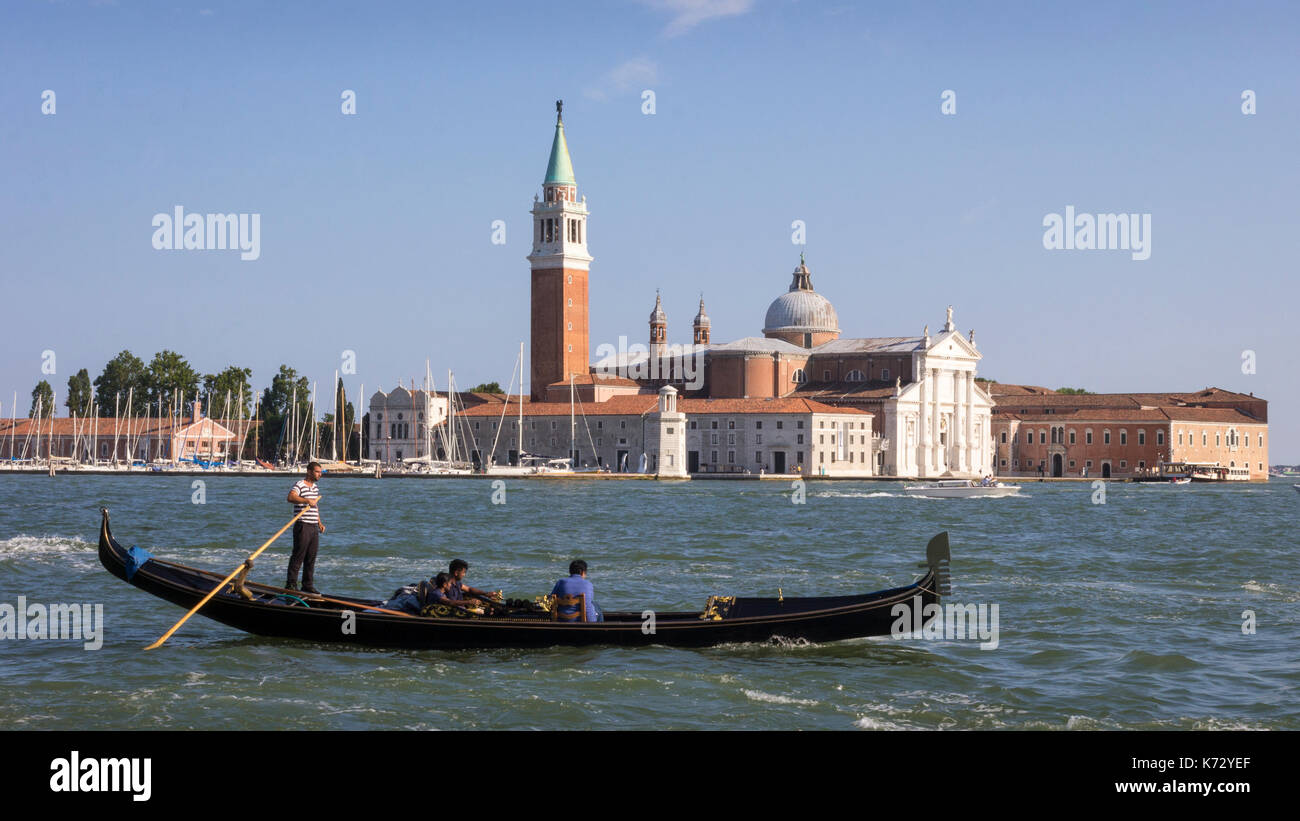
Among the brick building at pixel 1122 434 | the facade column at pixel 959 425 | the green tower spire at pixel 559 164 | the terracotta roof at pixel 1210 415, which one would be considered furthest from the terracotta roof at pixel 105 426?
the terracotta roof at pixel 1210 415

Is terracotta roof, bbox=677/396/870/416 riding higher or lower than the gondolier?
higher

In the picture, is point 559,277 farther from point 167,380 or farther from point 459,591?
point 459,591

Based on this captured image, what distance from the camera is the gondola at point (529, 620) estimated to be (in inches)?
488

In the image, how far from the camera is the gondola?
12391 millimetres

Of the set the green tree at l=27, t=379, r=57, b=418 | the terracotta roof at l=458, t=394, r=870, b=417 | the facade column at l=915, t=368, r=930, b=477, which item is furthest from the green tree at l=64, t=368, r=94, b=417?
the facade column at l=915, t=368, r=930, b=477

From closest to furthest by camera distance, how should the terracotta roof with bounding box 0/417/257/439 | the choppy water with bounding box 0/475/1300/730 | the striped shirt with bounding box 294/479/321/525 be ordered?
the choppy water with bounding box 0/475/1300/730 < the striped shirt with bounding box 294/479/321/525 < the terracotta roof with bounding box 0/417/257/439

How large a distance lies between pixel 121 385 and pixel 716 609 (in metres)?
86.0

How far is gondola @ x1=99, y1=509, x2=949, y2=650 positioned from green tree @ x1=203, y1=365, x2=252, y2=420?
81.0 meters

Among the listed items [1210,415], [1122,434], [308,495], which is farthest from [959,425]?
[308,495]

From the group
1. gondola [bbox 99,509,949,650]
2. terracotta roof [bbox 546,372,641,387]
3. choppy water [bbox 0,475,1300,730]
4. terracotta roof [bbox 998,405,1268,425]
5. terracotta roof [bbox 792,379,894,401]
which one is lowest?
choppy water [bbox 0,475,1300,730]

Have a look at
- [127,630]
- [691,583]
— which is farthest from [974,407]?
[127,630]

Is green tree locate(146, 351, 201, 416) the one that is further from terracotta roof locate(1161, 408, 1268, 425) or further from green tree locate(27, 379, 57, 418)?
terracotta roof locate(1161, 408, 1268, 425)

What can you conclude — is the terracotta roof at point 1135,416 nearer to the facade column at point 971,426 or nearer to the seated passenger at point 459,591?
the facade column at point 971,426

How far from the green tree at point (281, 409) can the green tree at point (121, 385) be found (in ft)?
29.6
